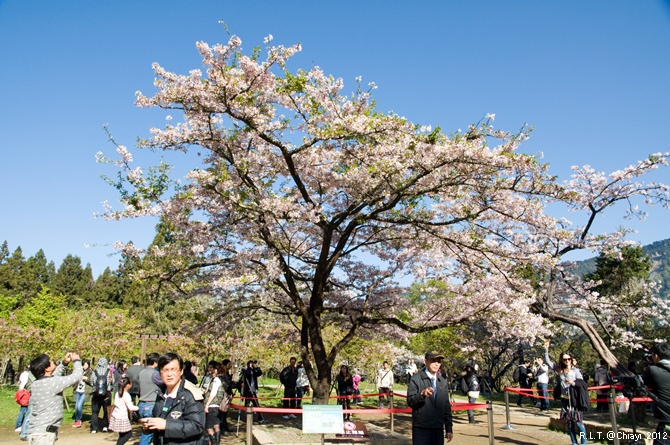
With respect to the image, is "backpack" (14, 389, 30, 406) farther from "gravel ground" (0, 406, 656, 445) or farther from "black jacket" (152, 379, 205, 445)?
"gravel ground" (0, 406, 656, 445)

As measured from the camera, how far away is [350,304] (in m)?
11.9

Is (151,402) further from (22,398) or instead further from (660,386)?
(660,386)

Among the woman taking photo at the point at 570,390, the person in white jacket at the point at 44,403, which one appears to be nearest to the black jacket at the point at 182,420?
the person in white jacket at the point at 44,403

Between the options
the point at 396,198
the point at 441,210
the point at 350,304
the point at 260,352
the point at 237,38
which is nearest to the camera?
the point at 237,38

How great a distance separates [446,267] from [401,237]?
2253mm

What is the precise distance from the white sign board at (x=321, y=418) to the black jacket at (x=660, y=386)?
14.1 feet

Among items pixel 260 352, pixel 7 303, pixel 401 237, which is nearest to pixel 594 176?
pixel 401 237

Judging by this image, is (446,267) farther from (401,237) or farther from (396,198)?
(396,198)

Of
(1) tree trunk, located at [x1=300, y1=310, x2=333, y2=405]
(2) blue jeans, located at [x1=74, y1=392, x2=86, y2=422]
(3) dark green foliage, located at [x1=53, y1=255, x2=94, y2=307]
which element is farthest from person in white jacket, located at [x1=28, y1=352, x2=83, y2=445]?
(3) dark green foliage, located at [x1=53, y1=255, x2=94, y2=307]

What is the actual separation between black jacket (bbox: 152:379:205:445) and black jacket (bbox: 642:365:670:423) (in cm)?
526

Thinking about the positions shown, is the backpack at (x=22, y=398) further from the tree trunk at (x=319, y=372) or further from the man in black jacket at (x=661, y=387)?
the man in black jacket at (x=661, y=387)

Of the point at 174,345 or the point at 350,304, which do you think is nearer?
the point at 350,304

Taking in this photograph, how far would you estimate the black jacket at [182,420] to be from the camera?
351cm

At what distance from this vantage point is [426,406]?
550 centimetres
